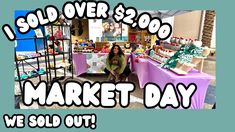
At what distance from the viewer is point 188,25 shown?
Answer: 76.2 inches

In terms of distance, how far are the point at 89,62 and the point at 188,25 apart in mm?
1252

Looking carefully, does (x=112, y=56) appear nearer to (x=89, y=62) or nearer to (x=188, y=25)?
(x=89, y=62)

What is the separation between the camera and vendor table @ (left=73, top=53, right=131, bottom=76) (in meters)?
2.53

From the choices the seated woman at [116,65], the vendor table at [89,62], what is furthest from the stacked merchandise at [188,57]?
the vendor table at [89,62]

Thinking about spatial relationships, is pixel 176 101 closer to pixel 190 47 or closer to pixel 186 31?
pixel 190 47

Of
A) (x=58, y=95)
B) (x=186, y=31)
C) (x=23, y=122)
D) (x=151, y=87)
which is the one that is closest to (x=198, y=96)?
(x=151, y=87)

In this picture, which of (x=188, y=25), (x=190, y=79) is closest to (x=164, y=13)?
(x=188, y=25)

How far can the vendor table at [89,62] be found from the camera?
2525 mm

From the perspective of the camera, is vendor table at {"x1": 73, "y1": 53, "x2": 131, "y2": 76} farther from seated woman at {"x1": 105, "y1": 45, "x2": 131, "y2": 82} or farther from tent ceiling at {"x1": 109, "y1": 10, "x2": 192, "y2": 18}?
tent ceiling at {"x1": 109, "y1": 10, "x2": 192, "y2": 18}

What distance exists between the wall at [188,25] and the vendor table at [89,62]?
72cm

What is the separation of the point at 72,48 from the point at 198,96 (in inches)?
60.7

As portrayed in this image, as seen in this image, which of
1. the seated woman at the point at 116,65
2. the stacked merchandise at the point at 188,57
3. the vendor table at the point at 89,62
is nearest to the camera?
the stacked merchandise at the point at 188,57

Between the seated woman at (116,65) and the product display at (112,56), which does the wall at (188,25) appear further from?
the seated woman at (116,65)

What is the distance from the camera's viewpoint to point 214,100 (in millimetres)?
1932
